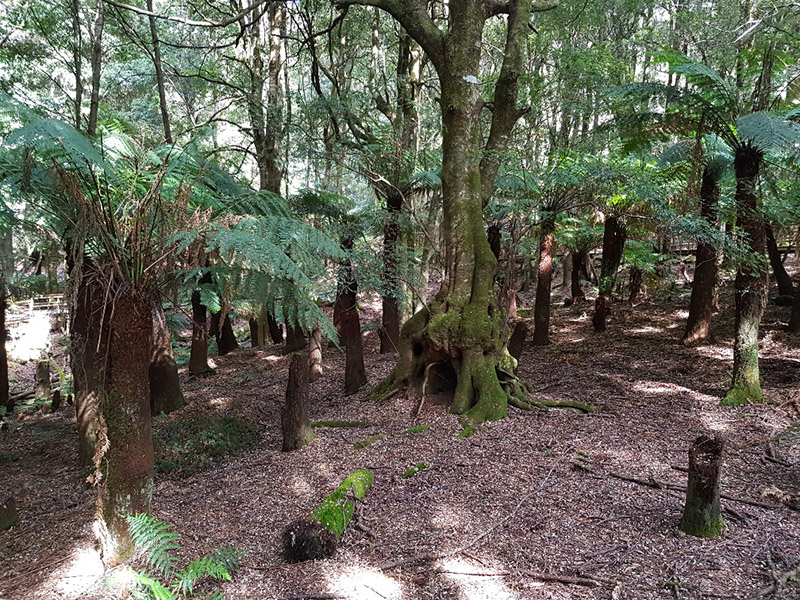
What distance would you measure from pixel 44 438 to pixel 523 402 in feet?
23.4

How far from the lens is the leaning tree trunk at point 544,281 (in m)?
10.4

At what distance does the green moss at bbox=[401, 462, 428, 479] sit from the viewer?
459 cm

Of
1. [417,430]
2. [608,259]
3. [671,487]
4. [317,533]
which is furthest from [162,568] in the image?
[608,259]

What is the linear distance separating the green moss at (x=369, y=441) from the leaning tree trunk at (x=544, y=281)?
5899 millimetres

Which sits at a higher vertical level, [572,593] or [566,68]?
[566,68]

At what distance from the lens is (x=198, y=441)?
20.5 feet

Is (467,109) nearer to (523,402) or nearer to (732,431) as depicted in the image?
(523,402)

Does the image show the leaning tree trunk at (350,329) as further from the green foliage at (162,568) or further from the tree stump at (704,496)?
the tree stump at (704,496)

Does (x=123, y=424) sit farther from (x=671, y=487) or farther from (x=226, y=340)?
(x=226, y=340)

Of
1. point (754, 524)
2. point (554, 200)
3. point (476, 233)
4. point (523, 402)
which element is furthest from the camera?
point (554, 200)

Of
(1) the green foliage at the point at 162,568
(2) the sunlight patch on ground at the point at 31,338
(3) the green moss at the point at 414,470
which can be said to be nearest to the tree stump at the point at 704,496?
(3) the green moss at the point at 414,470

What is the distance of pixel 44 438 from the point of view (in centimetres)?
751

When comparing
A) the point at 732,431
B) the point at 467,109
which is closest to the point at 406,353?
the point at 467,109

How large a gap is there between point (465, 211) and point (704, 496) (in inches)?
168
